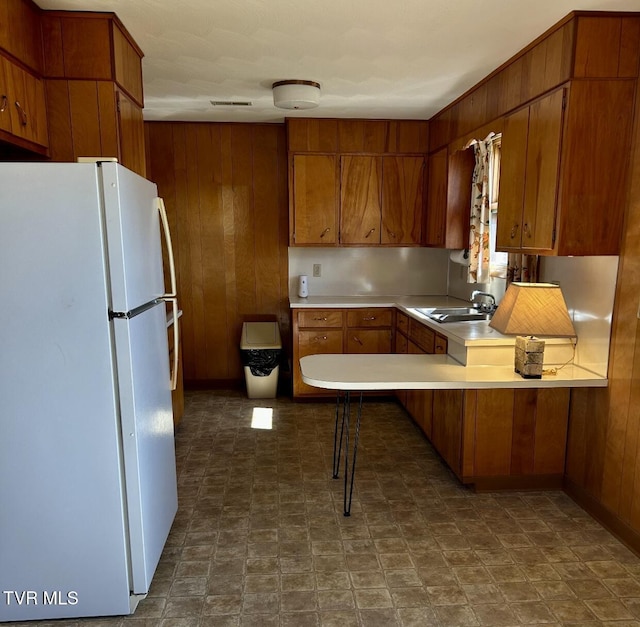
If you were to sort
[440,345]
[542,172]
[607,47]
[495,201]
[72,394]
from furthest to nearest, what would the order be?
[495,201] < [440,345] < [542,172] < [607,47] < [72,394]

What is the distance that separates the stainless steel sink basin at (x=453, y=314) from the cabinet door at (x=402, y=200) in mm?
887

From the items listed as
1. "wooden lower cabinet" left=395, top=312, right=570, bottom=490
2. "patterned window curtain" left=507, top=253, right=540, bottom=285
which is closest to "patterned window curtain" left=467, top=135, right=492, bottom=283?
"patterned window curtain" left=507, top=253, right=540, bottom=285

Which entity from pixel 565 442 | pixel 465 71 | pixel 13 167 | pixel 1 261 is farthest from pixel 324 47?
pixel 565 442

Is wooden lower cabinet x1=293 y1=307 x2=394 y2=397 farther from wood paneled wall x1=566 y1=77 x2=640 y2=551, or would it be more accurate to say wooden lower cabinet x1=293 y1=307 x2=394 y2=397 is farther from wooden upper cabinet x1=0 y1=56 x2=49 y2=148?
wooden upper cabinet x1=0 y1=56 x2=49 y2=148

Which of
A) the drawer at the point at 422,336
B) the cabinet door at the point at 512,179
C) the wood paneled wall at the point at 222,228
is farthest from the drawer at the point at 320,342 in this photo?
the cabinet door at the point at 512,179

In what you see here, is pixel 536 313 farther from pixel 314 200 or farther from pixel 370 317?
pixel 314 200

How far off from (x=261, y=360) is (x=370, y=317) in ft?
3.39

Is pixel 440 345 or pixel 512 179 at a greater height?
pixel 512 179

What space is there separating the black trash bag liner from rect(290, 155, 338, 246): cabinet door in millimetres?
983

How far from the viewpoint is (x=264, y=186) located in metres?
4.62

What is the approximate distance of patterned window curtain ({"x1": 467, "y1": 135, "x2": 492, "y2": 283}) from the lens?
3.42 metres

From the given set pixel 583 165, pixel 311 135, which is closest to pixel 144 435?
pixel 583 165

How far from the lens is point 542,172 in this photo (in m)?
2.48

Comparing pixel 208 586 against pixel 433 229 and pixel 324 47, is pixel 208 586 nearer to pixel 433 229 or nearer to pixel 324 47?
pixel 324 47
